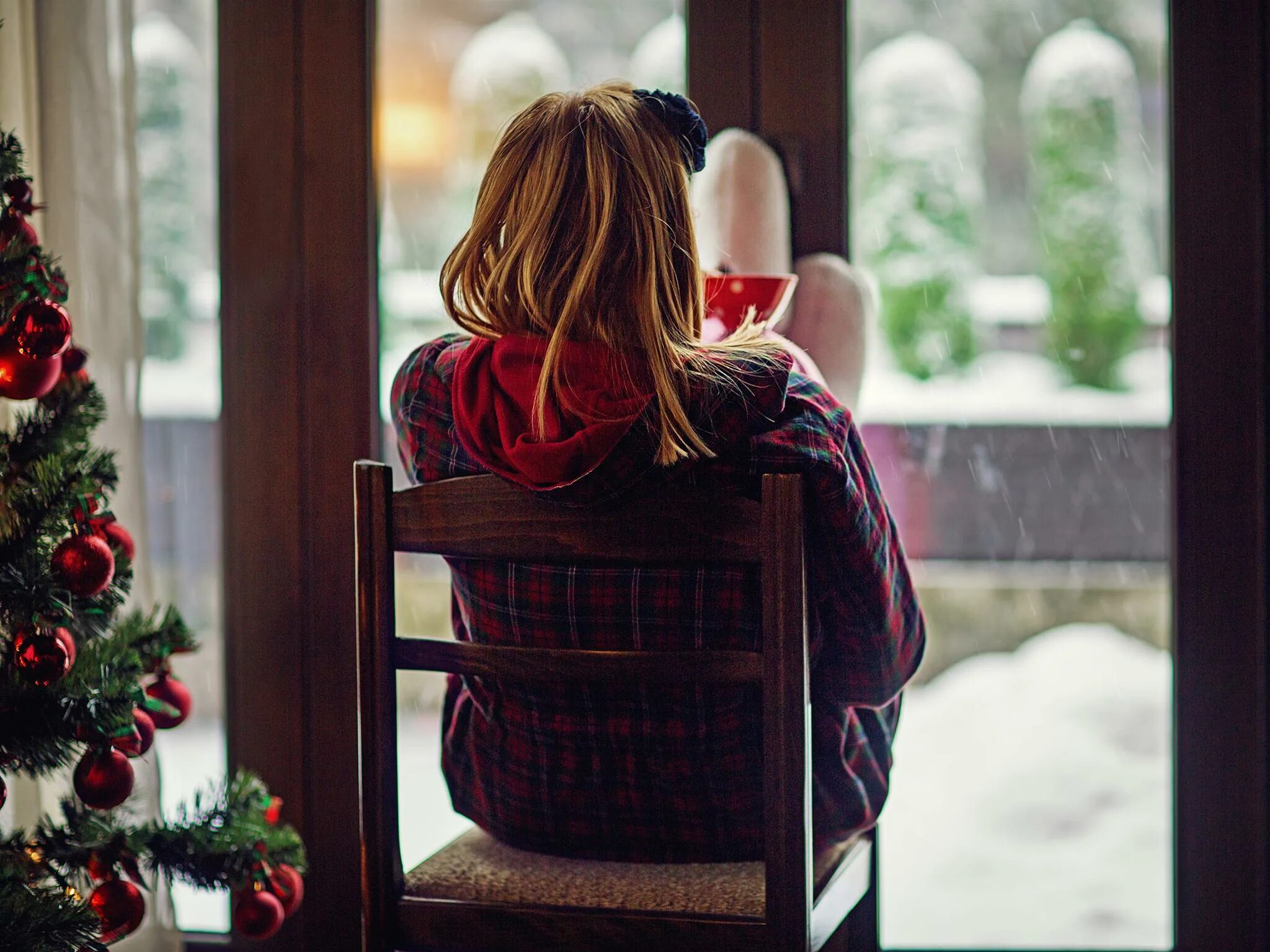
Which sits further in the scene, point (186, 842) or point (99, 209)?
point (99, 209)

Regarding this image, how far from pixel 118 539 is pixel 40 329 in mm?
269

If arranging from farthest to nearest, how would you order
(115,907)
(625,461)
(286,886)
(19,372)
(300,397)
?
1. (300,397)
2. (286,886)
3. (115,907)
4. (19,372)
5. (625,461)

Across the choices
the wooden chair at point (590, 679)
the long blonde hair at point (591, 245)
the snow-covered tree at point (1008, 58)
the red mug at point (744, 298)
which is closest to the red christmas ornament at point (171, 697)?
the wooden chair at point (590, 679)

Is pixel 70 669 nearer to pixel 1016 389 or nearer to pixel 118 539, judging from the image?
pixel 118 539

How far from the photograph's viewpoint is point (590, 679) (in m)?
0.93

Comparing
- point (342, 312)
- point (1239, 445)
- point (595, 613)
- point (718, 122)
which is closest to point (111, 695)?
point (595, 613)

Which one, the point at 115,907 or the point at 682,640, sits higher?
the point at 682,640

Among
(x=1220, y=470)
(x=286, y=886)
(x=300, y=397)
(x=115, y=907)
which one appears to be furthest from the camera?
(x=300, y=397)

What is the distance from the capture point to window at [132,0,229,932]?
1.53 m

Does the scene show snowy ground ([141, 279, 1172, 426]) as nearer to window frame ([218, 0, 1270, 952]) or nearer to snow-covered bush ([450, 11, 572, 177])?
window frame ([218, 0, 1270, 952])

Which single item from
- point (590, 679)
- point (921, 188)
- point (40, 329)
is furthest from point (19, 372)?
point (921, 188)

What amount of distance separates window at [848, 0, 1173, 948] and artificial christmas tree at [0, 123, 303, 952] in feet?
2.74

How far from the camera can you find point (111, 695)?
3.53ft

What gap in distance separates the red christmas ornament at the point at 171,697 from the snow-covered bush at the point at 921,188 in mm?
927
